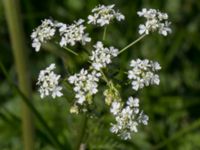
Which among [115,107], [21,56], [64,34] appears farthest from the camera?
[21,56]

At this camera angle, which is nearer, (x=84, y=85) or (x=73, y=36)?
(x=84, y=85)

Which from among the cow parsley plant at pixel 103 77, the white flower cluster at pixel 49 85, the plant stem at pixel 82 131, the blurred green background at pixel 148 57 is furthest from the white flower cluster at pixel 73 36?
the blurred green background at pixel 148 57

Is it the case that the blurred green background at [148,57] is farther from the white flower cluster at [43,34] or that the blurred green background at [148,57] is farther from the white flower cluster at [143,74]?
the white flower cluster at [143,74]

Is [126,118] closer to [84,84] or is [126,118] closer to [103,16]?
[84,84]

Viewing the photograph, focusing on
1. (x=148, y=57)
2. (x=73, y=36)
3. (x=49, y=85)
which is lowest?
(x=49, y=85)

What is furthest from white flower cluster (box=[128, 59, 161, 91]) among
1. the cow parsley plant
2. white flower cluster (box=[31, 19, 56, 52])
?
white flower cluster (box=[31, 19, 56, 52])

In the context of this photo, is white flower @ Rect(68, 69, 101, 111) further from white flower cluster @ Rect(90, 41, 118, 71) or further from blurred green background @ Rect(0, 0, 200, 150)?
blurred green background @ Rect(0, 0, 200, 150)

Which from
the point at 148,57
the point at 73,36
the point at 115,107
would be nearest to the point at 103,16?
the point at 73,36

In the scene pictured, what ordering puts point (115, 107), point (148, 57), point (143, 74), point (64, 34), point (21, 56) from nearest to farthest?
point (115, 107) → point (143, 74) → point (64, 34) → point (21, 56) → point (148, 57)
